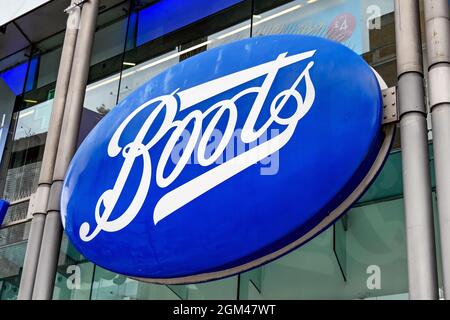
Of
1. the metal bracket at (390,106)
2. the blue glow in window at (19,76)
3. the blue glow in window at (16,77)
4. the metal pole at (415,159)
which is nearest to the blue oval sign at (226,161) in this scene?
the metal bracket at (390,106)

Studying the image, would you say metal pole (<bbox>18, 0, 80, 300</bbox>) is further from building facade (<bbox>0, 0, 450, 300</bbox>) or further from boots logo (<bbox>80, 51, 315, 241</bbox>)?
boots logo (<bbox>80, 51, 315, 241</bbox>)

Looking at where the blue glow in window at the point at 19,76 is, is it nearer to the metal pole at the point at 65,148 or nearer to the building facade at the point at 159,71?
the building facade at the point at 159,71

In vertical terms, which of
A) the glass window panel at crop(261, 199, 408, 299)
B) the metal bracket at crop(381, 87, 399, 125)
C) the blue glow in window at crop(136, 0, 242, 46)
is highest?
the blue glow in window at crop(136, 0, 242, 46)

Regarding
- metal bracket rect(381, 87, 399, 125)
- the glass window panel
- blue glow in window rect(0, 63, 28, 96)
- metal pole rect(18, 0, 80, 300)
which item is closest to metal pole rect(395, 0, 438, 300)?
metal bracket rect(381, 87, 399, 125)

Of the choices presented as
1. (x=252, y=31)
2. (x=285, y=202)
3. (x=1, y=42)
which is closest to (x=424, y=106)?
(x=285, y=202)

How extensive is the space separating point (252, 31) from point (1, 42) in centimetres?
611

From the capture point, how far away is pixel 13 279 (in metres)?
11.5

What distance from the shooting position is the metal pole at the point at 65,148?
8.79 meters

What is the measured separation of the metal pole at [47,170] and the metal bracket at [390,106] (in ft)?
15.7

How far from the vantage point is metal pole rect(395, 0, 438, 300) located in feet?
19.7

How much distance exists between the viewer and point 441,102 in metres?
6.57

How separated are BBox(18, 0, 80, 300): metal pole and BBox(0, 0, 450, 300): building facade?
525 millimetres

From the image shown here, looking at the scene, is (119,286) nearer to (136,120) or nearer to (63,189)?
(63,189)

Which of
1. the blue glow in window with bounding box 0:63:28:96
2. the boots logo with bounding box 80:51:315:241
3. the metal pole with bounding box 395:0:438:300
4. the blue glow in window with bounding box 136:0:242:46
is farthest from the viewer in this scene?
the blue glow in window with bounding box 0:63:28:96
